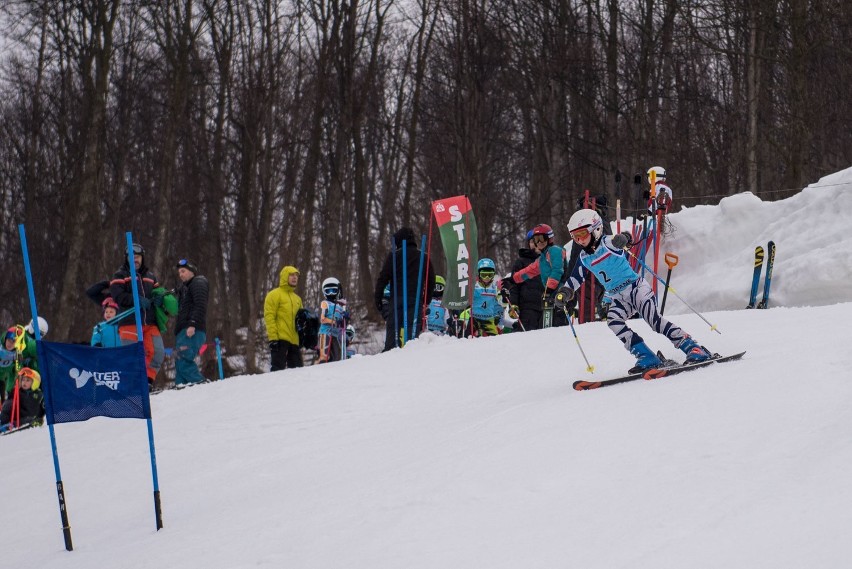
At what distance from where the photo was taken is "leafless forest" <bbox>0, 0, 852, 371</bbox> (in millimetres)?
19156

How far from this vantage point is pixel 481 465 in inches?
221

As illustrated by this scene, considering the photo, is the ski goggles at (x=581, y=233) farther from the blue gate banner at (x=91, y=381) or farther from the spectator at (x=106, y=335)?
the spectator at (x=106, y=335)

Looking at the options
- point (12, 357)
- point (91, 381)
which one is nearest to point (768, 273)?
point (91, 381)

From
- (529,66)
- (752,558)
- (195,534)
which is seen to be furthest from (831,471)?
(529,66)

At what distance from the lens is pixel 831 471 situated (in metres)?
4.42

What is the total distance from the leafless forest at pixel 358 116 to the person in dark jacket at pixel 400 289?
19.6ft

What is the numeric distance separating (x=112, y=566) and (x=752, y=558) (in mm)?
3637

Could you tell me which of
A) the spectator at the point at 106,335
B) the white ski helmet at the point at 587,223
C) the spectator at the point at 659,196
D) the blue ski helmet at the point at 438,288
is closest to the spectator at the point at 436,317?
the blue ski helmet at the point at 438,288

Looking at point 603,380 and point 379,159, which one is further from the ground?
point 379,159

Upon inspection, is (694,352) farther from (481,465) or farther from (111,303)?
(111,303)

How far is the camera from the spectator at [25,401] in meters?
11.8

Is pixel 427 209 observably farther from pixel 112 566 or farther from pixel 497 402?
pixel 112 566

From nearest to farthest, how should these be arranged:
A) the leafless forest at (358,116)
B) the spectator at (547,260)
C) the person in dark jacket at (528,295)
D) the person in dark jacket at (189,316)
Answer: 1. the person in dark jacket at (189,316)
2. the spectator at (547,260)
3. the person in dark jacket at (528,295)
4. the leafless forest at (358,116)

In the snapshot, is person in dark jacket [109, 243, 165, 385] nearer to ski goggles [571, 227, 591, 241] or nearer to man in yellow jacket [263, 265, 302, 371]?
man in yellow jacket [263, 265, 302, 371]
